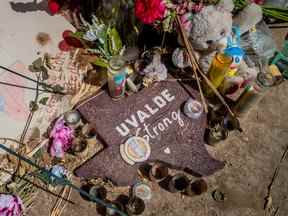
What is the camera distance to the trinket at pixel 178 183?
1.94 m

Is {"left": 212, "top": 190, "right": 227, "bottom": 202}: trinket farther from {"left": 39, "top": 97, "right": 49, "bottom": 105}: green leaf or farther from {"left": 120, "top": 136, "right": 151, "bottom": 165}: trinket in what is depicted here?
{"left": 39, "top": 97, "right": 49, "bottom": 105}: green leaf

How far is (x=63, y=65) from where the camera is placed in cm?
217

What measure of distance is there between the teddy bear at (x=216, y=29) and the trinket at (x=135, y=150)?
0.44m

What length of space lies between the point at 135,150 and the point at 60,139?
35 cm

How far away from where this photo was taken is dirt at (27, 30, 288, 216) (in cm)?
193

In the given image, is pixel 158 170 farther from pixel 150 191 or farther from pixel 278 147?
pixel 278 147

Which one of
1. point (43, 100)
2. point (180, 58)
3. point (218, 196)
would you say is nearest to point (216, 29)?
point (180, 58)

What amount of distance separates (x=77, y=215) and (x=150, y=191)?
341mm

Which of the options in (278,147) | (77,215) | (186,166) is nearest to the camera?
(77,215)

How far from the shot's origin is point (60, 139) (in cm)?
195

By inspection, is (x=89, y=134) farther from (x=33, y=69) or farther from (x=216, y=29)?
(x=216, y=29)

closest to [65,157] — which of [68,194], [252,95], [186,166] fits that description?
[68,194]

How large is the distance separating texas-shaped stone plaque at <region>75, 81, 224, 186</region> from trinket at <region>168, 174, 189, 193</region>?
2.4 inches

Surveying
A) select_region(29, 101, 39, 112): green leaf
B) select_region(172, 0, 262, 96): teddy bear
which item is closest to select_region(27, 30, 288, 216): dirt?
select_region(172, 0, 262, 96): teddy bear
